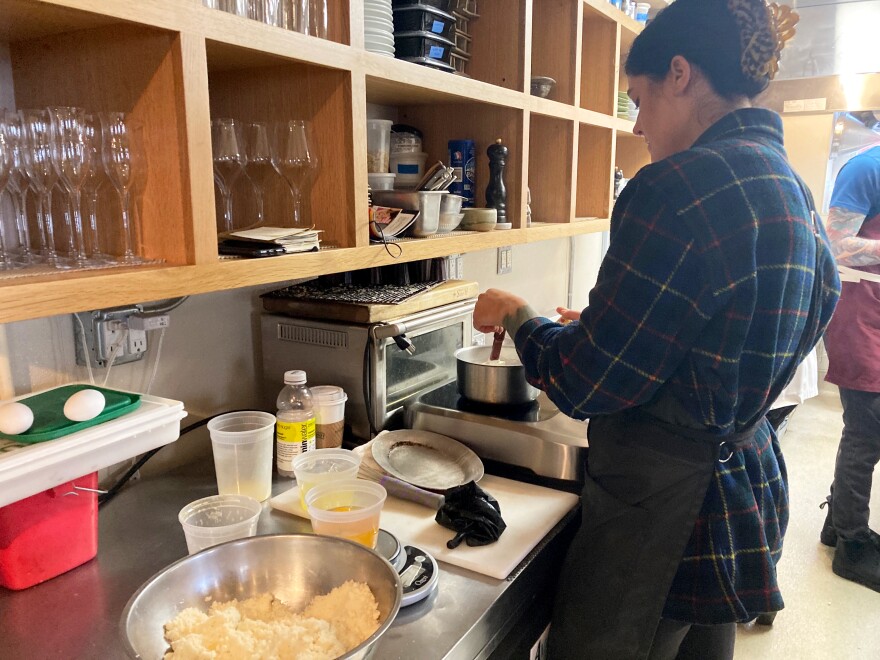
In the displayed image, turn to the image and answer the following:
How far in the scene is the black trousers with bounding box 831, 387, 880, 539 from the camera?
8.11ft

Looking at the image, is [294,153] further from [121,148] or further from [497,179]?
[497,179]

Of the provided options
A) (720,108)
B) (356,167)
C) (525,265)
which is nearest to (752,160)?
(720,108)

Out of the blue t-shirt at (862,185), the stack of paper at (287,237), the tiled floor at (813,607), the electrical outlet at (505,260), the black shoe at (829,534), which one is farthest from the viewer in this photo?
the black shoe at (829,534)

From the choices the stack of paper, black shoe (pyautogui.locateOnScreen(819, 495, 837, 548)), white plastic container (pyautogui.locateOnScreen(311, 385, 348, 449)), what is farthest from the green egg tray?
black shoe (pyautogui.locateOnScreen(819, 495, 837, 548))

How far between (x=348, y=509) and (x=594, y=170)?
1684 millimetres

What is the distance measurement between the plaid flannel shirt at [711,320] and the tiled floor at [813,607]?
1.29 meters

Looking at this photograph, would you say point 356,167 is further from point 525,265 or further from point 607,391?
point 525,265

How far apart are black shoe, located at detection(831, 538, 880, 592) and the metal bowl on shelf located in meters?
2.01

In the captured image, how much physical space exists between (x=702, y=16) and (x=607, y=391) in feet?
2.05

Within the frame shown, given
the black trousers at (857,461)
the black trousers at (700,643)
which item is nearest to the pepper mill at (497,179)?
the black trousers at (700,643)

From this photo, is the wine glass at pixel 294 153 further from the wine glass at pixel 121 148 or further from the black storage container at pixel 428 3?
the black storage container at pixel 428 3

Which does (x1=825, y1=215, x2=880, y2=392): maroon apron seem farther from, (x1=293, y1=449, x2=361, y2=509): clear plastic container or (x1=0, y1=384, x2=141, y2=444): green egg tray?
(x1=0, y1=384, x2=141, y2=444): green egg tray

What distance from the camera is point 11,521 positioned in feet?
3.16

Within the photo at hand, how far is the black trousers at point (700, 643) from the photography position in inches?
50.2
